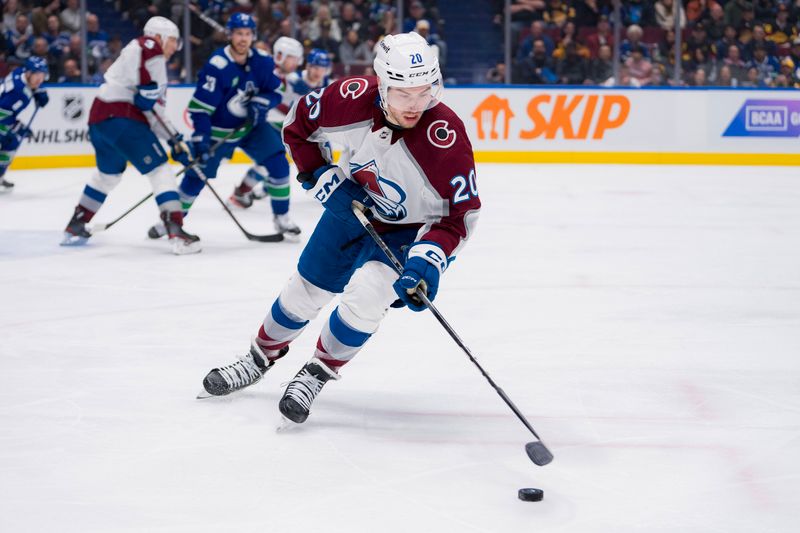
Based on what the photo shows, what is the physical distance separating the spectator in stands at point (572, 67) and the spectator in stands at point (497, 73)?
1.71ft

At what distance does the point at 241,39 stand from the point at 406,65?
3.41 m

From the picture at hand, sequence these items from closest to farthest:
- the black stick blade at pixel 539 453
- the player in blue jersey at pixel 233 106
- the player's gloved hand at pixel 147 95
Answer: the black stick blade at pixel 539 453 < the player's gloved hand at pixel 147 95 < the player in blue jersey at pixel 233 106

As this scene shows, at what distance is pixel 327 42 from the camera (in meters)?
10.8

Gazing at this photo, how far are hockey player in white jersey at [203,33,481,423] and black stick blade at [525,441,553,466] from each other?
42 cm

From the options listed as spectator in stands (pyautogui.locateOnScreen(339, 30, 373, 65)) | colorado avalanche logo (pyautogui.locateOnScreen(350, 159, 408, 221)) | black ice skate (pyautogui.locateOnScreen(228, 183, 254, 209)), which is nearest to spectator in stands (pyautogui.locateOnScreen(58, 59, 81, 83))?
spectator in stands (pyautogui.locateOnScreen(339, 30, 373, 65))

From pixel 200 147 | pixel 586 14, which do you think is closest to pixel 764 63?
pixel 586 14

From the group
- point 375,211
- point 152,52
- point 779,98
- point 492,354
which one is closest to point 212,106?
point 152,52

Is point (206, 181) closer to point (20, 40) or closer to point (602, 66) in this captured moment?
point (20, 40)

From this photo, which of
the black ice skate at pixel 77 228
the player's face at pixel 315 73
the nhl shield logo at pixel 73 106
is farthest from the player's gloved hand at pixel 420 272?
the nhl shield logo at pixel 73 106

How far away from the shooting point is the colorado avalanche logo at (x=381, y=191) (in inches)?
109

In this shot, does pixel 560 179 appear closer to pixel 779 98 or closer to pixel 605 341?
pixel 779 98

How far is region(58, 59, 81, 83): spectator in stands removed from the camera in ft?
33.2

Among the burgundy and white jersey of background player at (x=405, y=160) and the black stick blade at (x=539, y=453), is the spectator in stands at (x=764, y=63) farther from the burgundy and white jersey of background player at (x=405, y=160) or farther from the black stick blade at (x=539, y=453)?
the black stick blade at (x=539, y=453)

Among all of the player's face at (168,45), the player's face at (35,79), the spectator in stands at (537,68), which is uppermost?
the player's face at (168,45)
